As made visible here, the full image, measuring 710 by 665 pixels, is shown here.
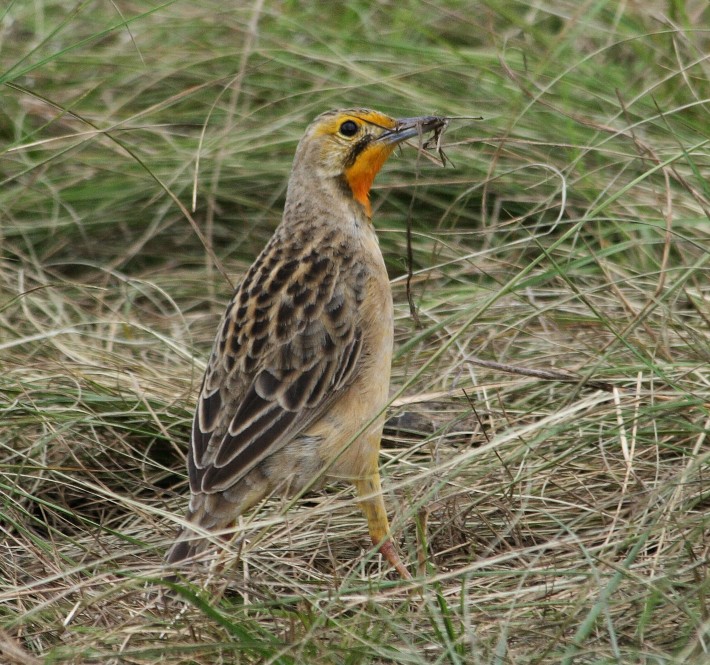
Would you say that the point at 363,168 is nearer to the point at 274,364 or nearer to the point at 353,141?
the point at 353,141

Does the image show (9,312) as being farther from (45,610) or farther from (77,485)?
(45,610)

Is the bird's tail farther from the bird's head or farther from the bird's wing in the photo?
the bird's head

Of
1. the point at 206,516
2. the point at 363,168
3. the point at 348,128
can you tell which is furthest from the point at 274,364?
the point at 348,128

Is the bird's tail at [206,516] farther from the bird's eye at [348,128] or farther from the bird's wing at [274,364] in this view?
the bird's eye at [348,128]

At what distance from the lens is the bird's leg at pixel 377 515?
5258 mm

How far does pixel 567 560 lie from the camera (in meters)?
4.94

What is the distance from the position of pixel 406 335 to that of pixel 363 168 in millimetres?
1502

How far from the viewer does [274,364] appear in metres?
5.18

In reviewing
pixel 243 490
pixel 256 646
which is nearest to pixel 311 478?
pixel 243 490

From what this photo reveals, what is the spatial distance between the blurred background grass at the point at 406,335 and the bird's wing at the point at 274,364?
38cm

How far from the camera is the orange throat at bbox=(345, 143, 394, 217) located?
581 cm

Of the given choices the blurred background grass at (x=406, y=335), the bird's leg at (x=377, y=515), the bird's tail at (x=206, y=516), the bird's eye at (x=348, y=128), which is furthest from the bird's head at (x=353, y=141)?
the bird's tail at (x=206, y=516)

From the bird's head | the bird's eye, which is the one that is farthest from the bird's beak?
the bird's eye

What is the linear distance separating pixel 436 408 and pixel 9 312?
2.52 m
